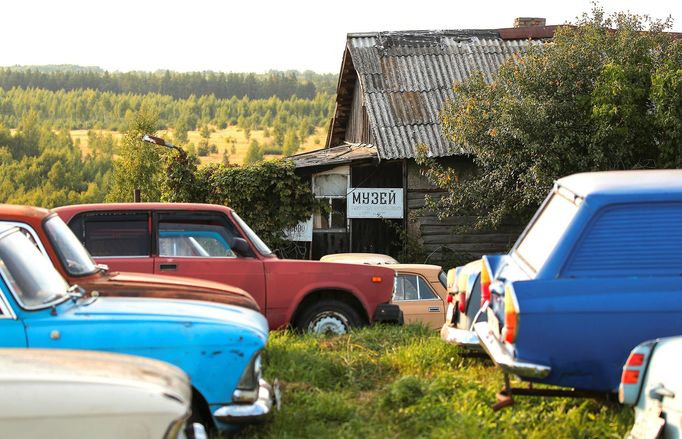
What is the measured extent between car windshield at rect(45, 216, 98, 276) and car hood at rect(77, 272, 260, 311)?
12 cm

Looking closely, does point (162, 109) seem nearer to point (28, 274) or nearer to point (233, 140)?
point (233, 140)

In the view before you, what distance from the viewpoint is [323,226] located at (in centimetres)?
2405

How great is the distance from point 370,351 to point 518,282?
2.54m

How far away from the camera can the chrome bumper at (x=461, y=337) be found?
7871 mm

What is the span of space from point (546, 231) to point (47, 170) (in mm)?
74541

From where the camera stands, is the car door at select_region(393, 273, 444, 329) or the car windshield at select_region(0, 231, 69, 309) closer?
the car windshield at select_region(0, 231, 69, 309)

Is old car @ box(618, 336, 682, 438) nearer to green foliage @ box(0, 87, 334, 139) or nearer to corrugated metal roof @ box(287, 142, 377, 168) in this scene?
corrugated metal roof @ box(287, 142, 377, 168)

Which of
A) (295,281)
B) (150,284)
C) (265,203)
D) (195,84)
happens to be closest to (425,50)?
(265,203)

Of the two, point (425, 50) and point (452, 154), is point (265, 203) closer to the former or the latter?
point (452, 154)

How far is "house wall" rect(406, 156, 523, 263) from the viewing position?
77.6 feet

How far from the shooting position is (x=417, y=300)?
13469 mm


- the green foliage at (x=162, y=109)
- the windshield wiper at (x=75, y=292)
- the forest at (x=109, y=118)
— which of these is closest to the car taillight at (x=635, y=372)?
the windshield wiper at (x=75, y=292)

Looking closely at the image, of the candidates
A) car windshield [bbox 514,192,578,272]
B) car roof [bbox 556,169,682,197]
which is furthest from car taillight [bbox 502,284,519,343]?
car roof [bbox 556,169,682,197]

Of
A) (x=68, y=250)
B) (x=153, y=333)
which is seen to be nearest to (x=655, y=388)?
(x=153, y=333)
